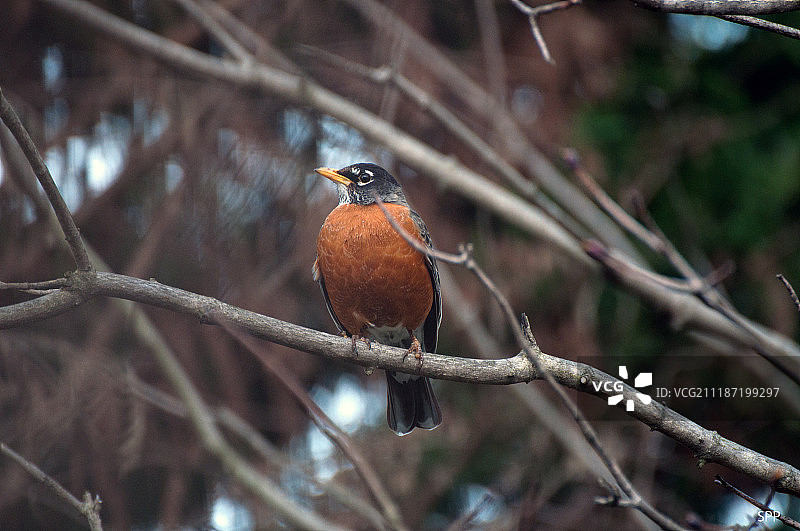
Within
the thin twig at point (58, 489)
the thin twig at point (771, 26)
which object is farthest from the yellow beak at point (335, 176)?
the thin twig at point (771, 26)

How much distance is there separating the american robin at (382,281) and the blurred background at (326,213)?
0.93 metres

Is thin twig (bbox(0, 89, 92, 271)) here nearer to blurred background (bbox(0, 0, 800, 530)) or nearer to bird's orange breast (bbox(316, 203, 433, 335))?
bird's orange breast (bbox(316, 203, 433, 335))

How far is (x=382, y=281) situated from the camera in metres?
3.86

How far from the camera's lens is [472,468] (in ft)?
23.6

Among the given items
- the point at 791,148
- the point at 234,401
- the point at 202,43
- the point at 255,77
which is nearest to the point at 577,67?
the point at 791,148

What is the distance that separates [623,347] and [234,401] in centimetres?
376

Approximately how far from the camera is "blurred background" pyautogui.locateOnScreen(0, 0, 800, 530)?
5320 millimetres

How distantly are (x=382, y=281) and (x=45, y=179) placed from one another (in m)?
1.90

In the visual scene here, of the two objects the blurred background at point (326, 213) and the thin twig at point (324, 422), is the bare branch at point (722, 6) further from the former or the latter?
the blurred background at point (326, 213)

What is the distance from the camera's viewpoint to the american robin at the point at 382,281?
12.6 feet

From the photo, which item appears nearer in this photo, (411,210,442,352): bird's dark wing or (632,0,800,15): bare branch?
(632,0,800,15): bare branch

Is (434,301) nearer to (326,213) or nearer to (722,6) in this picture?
(326,213)

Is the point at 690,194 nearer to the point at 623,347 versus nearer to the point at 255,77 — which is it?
the point at 623,347

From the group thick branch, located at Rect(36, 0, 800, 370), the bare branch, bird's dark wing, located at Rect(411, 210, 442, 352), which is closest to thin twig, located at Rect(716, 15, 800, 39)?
the bare branch
